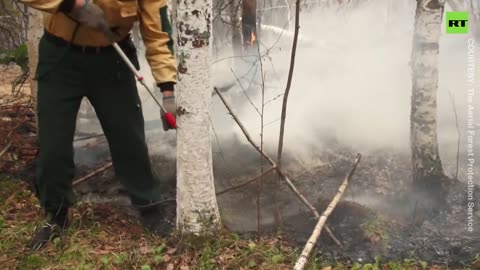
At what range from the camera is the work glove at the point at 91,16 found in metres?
3.05

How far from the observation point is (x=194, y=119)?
333cm

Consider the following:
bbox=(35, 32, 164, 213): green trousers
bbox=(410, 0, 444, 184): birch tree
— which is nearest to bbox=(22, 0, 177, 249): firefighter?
bbox=(35, 32, 164, 213): green trousers

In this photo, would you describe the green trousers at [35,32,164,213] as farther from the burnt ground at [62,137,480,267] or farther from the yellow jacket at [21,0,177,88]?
the burnt ground at [62,137,480,267]

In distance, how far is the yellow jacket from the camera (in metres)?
3.26

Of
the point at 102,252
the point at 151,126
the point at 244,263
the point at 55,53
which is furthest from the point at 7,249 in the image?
the point at 151,126

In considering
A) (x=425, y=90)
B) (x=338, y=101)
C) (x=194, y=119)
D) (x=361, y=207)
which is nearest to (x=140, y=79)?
(x=194, y=119)

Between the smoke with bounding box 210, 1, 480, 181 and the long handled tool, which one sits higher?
the long handled tool

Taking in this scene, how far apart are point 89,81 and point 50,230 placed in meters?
1.09

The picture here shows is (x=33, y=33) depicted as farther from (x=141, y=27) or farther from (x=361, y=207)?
(x=361, y=207)

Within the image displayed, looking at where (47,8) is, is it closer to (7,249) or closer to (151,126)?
(7,249)

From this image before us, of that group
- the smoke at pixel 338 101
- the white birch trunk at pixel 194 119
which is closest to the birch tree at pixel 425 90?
the smoke at pixel 338 101

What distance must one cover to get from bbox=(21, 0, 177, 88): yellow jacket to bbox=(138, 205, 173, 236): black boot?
3.38 feet

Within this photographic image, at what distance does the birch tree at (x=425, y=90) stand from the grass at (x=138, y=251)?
1.24 meters

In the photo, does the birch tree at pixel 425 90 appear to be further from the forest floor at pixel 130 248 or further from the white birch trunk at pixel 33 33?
the white birch trunk at pixel 33 33
